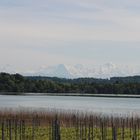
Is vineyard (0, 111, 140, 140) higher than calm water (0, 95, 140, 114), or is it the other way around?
calm water (0, 95, 140, 114)

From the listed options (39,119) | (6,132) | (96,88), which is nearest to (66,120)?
(39,119)

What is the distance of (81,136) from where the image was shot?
24500mm

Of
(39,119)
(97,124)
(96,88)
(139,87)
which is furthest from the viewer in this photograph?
(96,88)

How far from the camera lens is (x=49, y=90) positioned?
11869cm

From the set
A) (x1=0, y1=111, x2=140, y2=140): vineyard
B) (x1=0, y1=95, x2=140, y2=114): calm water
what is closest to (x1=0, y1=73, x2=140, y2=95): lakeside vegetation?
(x1=0, y1=95, x2=140, y2=114): calm water

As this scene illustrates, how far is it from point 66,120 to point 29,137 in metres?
7.85

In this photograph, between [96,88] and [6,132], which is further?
[96,88]

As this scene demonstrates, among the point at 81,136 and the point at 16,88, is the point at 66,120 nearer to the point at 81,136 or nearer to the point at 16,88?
the point at 81,136

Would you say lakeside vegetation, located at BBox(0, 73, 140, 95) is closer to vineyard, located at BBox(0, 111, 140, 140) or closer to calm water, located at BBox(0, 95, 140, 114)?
calm water, located at BBox(0, 95, 140, 114)

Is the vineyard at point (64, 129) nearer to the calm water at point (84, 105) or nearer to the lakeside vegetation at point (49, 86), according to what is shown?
the calm water at point (84, 105)

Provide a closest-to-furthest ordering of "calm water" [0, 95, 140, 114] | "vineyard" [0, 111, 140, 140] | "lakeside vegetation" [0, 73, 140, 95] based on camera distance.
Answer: "vineyard" [0, 111, 140, 140], "calm water" [0, 95, 140, 114], "lakeside vegetation" [0, 73, 140, 95]

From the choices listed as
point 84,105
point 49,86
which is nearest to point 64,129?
point 84,105

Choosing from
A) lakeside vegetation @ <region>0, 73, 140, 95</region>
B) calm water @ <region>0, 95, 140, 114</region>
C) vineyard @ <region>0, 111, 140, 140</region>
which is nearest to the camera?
vineyard @ <region>0, 111, 140, 140</region>

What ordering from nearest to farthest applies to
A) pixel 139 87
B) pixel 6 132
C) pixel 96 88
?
1. pixel 6 132
2. pixel 139 87
3. pixel 96 88
